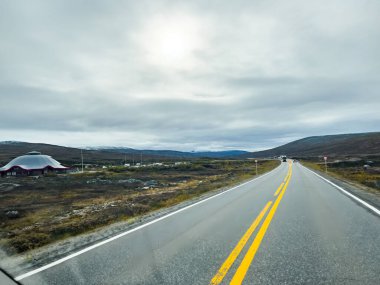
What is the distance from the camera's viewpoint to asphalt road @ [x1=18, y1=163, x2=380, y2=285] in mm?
4977

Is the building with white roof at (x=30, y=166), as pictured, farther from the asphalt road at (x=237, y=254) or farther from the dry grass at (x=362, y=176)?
the asphalt road at (x=237, y=254)

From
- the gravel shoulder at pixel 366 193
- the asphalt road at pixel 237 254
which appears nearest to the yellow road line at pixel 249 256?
the asphalt road at pixel 237 254

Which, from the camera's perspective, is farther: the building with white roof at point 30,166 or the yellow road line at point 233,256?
the building with white roof at point 30,166

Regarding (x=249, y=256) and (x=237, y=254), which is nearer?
(x=249, y=256)

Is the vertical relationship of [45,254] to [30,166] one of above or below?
above

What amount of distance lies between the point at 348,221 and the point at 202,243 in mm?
4810

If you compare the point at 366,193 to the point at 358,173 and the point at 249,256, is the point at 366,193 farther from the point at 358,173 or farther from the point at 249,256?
the point at 358,173

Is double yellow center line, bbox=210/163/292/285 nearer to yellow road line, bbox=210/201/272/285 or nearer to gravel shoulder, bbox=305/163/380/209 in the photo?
yellow road line, bbox=210/201/272/285

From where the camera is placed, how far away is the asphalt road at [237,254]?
16.3 feet

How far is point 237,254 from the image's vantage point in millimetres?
6113

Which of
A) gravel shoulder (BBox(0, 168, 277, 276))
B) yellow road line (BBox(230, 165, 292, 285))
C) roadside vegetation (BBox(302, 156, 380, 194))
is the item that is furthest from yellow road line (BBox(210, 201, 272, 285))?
roadside vegetation (BBox(302, 156, 380, 194))

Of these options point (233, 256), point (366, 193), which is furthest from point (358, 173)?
point (233, 256)

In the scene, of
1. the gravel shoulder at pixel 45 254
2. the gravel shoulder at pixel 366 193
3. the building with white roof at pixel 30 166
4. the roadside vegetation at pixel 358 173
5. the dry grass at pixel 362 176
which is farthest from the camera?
the building with white roof at pixel 30 166

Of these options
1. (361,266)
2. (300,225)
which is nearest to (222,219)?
(300,225)
